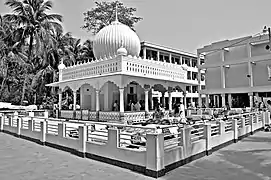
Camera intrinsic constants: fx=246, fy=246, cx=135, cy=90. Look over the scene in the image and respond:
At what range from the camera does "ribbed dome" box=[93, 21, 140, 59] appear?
57.7 feet

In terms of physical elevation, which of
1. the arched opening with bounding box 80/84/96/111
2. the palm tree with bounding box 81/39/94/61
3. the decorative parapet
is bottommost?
the arched opening with bounding box 80/84/96/111

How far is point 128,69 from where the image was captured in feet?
47.3

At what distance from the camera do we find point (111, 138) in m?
6.57

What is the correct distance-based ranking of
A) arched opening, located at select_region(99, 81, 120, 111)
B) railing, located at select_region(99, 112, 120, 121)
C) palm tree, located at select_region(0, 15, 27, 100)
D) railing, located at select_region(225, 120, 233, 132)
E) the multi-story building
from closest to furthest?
railing, located at select_region(225, 120, 233, 132), railing, located at select_region(99, 112, 120, 121), arched opening, located at select_region(99, 81, 120, 111), palm tree, located at select_region(0, 15, 27, 100), the multi-story building

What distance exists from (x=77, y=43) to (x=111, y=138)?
28760 millimetres

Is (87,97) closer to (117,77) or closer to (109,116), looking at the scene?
(109,116)

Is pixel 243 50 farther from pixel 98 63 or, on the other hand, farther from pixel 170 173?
pixel 170 173

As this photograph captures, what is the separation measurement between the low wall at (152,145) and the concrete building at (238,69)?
513 inches

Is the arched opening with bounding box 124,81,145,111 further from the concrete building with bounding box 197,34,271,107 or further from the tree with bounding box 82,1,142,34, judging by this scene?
the tree with bounding box 82,1,142,34

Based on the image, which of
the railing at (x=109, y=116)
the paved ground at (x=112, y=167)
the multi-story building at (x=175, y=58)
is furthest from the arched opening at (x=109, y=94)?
the multi-story building at (x=175, y=58)

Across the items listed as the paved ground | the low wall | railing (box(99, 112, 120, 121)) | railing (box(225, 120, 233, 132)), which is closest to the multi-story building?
railing (box(99, 112, 120, 121))

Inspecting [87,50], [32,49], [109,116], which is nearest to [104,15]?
[87,50]

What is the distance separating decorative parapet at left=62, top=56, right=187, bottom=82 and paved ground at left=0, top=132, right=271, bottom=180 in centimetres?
706

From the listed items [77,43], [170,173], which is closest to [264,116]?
[170,173]
